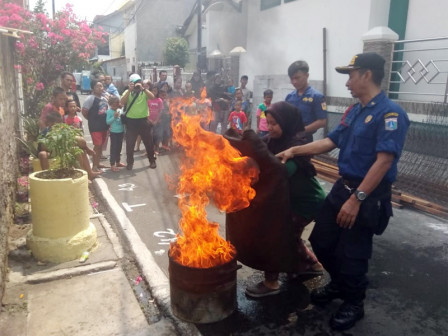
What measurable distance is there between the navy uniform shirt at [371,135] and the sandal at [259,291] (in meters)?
1.34

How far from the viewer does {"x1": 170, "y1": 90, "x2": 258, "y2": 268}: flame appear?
2996 mm

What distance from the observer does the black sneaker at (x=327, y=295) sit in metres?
3.38

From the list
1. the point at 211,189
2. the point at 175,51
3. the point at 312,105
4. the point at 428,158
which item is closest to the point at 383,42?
the point at 428,158

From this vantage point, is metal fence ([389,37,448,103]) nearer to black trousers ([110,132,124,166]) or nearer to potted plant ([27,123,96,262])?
black trousers ([110,132,124,166])

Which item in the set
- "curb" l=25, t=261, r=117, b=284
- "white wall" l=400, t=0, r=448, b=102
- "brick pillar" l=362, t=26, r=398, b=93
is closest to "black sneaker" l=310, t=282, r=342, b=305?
"curb" l=25, t=261, r=117, b=284

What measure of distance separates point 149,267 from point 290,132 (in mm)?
2123

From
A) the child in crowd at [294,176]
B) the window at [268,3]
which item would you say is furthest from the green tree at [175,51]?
the child in crowd at [294,176]

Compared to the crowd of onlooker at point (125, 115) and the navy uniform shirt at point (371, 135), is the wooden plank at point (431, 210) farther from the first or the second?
the crowd of onlooker at point (125, 115)

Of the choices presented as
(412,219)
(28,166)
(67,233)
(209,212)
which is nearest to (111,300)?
(67,233)

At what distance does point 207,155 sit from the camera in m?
3.09

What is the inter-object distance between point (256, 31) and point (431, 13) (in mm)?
7376

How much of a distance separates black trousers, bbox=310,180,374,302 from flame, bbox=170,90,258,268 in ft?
2.41

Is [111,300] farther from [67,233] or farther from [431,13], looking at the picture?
[431,13]

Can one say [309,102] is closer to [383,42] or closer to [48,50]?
[383,42]
